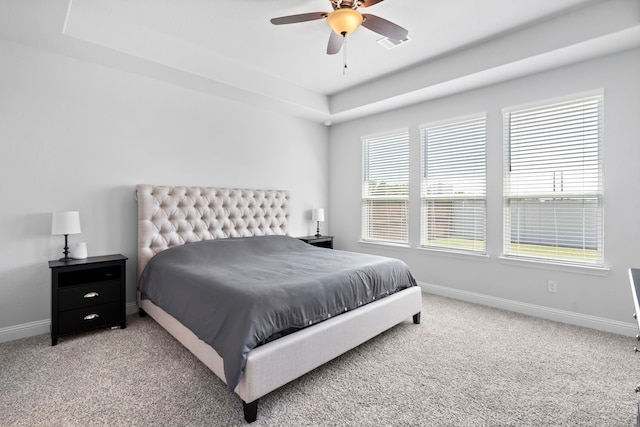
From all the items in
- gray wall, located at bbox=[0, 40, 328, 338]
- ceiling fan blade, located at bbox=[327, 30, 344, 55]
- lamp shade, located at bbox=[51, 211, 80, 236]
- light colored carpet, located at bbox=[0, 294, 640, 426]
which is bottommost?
light colored carpet, located at bbox=[0, 294, 640, 426]

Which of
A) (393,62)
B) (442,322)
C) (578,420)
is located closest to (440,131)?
(393,62)

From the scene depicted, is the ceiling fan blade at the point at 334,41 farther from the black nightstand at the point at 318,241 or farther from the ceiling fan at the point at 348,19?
the black nightstand at the point at 318,241

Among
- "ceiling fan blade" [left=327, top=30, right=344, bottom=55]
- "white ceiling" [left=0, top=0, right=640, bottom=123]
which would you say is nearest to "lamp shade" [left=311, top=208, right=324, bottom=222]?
"white ceiling" [left=0, top=0, right=640, bottom=123]

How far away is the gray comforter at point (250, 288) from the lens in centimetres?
183

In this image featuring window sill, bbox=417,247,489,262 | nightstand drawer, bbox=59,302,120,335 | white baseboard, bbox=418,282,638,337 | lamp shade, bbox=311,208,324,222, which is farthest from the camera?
lamp shade, bbox=311,208,324,222

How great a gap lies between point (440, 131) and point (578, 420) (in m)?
3.33

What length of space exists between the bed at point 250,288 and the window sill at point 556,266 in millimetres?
1270

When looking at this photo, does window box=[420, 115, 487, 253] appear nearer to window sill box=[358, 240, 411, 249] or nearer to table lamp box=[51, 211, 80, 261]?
window sill box=[358, 240, 411, 249]

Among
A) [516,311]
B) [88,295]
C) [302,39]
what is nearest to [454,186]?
[516,311]

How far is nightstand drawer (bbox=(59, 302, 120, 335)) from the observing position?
2660 millimetres

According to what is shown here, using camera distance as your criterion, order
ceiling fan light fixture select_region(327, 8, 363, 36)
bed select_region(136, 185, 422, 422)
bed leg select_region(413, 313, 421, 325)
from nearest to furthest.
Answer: bed select_region(136, 185, 422, 422), ceiling fan light fixture select_region(327, 8, 363, 36), bed leg select_region(413, 313, 421, 325)

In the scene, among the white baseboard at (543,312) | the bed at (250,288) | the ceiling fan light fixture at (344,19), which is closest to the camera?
the bed at (250,288)

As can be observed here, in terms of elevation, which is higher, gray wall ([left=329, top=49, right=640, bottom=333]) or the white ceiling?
the white ceiling

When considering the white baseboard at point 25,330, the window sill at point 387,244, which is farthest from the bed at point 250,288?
the window sill at point 387,244
